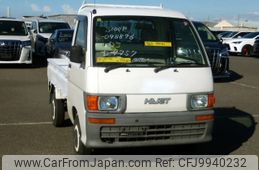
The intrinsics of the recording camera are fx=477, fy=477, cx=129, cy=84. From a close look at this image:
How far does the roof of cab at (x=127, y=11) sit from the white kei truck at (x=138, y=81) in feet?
0.04

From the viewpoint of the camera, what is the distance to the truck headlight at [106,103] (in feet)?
17.7

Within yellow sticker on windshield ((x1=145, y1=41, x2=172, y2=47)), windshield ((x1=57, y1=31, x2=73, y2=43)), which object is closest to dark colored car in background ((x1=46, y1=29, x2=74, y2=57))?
windshield ((x1=57, y1=31, x2=73, y2=43))

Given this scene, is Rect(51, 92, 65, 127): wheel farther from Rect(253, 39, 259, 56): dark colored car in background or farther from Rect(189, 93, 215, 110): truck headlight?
Rect(253, 39, 259, 56): dark colored car in background

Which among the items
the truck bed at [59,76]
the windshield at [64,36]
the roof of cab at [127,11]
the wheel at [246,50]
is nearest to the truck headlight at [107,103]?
the roof of cab at [127,11]

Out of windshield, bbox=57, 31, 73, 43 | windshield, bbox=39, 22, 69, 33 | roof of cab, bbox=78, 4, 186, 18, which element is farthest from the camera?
windshield, bbox=39, 22, 69, 33

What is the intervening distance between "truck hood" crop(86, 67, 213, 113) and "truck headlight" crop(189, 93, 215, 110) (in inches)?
2.4

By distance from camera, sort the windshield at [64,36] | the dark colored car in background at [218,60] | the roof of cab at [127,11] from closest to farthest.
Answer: the roof of cab at [127,11] < the dark colored car in background at [218,60] < the windshield at [64,36]

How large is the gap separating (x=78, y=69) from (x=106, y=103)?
2.56 ft

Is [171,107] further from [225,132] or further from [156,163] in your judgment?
[225,132]

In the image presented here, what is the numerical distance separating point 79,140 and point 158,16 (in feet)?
6.19

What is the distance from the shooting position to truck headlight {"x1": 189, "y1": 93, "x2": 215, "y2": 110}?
5668 mm

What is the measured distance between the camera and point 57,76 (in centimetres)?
764

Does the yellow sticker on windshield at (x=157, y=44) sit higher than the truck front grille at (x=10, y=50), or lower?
higher

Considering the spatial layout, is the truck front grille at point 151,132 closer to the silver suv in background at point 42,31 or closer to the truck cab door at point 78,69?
the truck cab door at point 78,69
